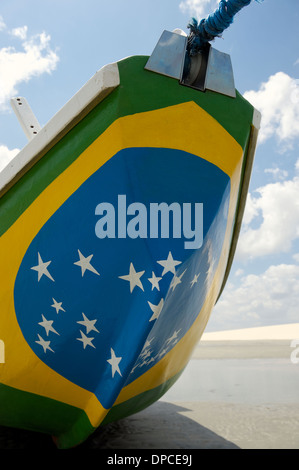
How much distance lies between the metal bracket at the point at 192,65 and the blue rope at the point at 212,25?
0.05 metres

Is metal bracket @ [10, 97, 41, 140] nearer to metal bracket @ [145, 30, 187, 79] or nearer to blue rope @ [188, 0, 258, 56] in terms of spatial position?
metal bracket @ [145, 30, 187, 79]

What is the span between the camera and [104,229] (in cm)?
277

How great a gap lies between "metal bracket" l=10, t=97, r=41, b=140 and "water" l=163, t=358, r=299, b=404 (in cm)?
486

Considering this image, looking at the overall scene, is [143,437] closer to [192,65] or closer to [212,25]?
[192,65]

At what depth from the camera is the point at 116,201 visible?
271 centimetres

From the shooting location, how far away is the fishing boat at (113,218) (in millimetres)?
2656

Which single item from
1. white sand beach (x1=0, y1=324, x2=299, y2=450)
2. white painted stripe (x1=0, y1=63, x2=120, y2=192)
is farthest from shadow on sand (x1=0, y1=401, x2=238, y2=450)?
white painted stripe (x1=0, y1=63, x2=120, y2=192)

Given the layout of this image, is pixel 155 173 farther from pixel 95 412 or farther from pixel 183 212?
pixel 95 412

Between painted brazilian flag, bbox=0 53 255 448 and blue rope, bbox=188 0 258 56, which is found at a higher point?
blue rope, bbox=188 0 258 56

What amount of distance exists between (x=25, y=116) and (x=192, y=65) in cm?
313

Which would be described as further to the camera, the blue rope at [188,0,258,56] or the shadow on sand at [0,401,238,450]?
the shadow on sand at [0,401,238,450]

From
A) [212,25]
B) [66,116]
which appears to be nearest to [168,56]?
[212,25]

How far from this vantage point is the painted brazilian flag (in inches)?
105

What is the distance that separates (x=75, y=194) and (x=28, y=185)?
1.45 feet
